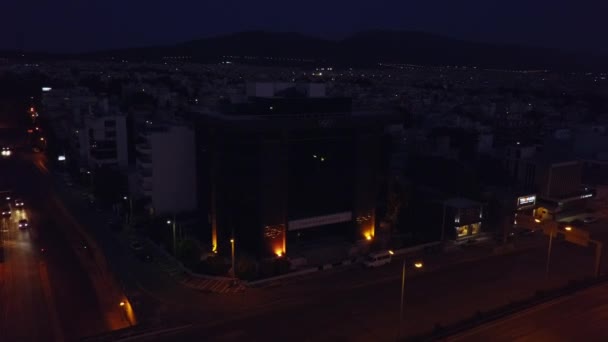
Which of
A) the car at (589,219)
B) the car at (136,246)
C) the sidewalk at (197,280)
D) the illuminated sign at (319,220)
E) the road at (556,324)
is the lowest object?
the car at (589,219)

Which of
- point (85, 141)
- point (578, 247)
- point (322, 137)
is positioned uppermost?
point (322, 137)

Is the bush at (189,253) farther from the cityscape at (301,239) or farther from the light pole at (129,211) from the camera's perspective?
the light pole at (129,211)

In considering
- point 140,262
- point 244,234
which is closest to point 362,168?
point 244,234

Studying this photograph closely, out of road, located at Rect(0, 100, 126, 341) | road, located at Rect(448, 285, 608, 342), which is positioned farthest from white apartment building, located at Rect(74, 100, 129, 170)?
road, located at Rect(448, 285, 608, 342)

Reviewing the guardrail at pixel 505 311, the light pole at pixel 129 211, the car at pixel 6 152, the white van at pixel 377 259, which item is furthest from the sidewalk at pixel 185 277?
the car at pixel 6 152

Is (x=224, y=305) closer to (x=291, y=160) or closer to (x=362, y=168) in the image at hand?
(x=291, y=160)

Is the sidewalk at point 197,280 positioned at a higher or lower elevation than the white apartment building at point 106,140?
lower

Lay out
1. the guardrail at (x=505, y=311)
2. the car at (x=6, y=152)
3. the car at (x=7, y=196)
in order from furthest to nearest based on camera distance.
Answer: the car at (x=6, y=152) → the car at (x=7, y=196) → the guardrail at (x=505, y=311)

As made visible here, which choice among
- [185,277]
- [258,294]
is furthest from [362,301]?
[185,277]
